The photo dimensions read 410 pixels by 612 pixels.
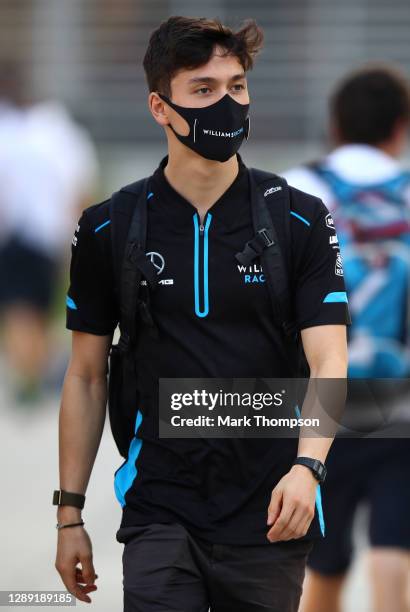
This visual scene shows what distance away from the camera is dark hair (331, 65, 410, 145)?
17.5 feet

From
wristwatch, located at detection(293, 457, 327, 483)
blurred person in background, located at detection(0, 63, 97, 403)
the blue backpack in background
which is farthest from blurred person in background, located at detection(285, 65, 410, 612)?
blurred person in background, located at detection(0, 63, 97, 403)

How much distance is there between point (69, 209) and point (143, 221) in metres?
6.65

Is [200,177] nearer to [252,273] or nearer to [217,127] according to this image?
[217,127]

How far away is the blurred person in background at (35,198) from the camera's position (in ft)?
33.6

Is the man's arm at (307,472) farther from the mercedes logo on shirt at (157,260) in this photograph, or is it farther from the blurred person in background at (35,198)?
the blurred person in background at (35,198)

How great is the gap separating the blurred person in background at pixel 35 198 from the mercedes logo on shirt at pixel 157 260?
21.5ft

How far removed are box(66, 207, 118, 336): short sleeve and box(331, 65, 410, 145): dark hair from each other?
184 centimetres

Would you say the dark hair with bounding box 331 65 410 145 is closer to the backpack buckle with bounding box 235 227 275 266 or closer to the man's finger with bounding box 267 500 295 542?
the backpack buckle with bounding box 235 227 275 266

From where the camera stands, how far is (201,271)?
367 cm

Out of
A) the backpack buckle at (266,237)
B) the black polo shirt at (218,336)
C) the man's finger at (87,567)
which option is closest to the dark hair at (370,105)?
the black polo shirt at (218,336)

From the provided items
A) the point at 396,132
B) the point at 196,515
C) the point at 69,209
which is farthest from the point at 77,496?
the point at 69,209

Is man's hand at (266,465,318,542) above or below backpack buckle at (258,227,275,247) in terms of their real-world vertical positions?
below

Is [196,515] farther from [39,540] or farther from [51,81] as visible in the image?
[51,81]

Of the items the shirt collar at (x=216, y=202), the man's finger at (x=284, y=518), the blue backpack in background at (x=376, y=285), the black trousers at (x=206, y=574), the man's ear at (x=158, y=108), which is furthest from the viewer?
the blue backpack in background at (x=376, y=285)
